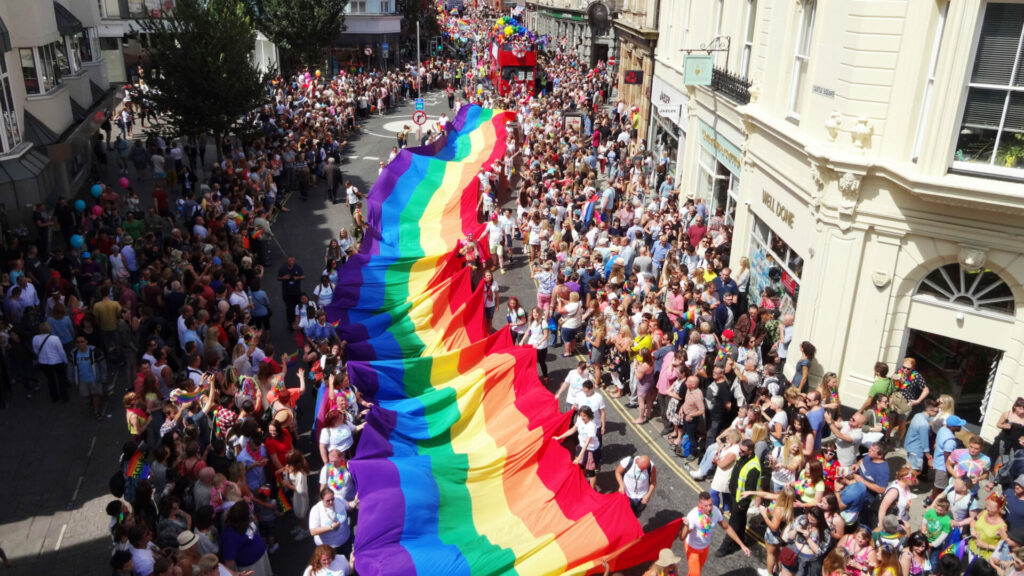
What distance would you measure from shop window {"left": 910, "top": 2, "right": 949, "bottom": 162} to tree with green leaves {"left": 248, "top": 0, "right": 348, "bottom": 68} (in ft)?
129

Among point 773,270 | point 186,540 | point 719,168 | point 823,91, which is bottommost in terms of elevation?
point 186,540

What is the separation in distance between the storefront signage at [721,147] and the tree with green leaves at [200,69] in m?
14.7

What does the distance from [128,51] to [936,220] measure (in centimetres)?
4507

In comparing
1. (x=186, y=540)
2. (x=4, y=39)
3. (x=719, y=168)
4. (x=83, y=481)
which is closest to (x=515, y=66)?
(x=719, y=168)

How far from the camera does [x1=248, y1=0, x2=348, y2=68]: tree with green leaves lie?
44.0m

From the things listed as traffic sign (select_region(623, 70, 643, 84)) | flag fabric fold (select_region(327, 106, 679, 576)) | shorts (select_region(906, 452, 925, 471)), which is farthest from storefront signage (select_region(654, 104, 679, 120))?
shorts (select_region(906, 452, 925, 471))

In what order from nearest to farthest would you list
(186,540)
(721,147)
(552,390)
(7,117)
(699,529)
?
(186,540) < (699,529) < (552,390) < (7,117) < (721,147)

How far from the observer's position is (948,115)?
35.6 ft

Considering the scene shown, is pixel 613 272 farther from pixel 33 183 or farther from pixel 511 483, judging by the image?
pixel 33 183

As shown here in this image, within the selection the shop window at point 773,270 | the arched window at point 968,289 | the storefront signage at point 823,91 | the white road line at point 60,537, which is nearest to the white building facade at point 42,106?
the white road line at point 60,537

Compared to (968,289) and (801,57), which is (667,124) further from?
(968,289)

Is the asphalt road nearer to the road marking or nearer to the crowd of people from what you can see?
the road marking

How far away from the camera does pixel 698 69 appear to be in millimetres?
19641

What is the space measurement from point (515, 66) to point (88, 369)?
3306cm
